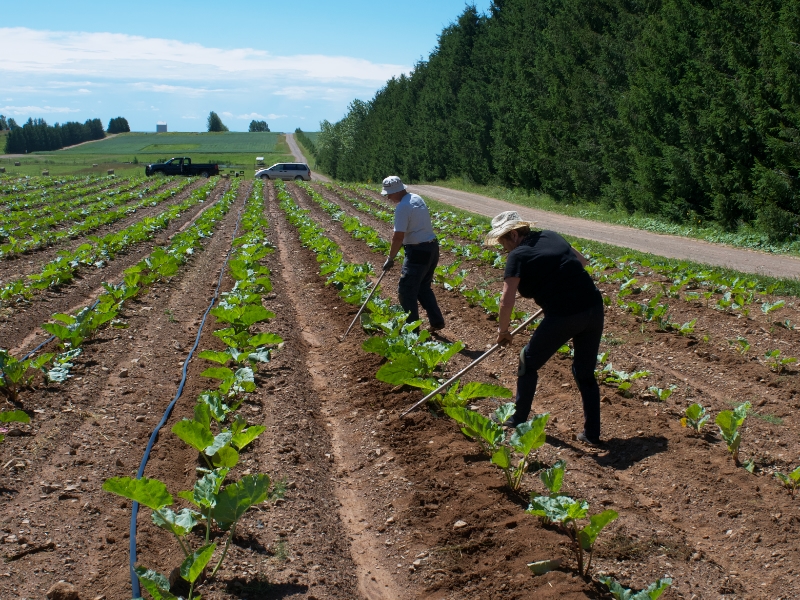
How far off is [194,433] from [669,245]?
1431cm

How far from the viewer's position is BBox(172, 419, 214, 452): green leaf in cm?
418

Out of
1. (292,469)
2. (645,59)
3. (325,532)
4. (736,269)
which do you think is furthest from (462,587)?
(645,59)

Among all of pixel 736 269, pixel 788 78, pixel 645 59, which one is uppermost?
pixel 645 59

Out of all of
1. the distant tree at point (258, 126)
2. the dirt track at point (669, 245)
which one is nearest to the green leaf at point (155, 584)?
the dirt track at point (669, 245)

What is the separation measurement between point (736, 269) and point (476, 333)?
21.5 ft

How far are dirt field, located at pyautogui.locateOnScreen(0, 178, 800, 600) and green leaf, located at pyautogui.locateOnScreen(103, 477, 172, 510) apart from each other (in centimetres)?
39

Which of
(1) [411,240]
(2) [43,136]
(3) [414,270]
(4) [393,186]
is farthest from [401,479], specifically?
(2) [43,136]

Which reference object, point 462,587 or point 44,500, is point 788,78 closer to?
point 462,587

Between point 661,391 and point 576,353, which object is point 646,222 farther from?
point 576,353

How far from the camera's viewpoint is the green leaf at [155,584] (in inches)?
118

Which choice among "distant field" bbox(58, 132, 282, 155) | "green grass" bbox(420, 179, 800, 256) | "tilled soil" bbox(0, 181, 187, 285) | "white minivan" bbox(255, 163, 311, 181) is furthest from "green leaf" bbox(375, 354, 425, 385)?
"distant field" bbox(58, 132, 282, 155)

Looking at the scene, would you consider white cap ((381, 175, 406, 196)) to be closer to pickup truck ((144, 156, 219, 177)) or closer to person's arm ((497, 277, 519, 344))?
person's arm ((497, 277, 519, 344))

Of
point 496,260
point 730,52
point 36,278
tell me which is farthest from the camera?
point 730,52

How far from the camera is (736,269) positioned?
1242 cm
